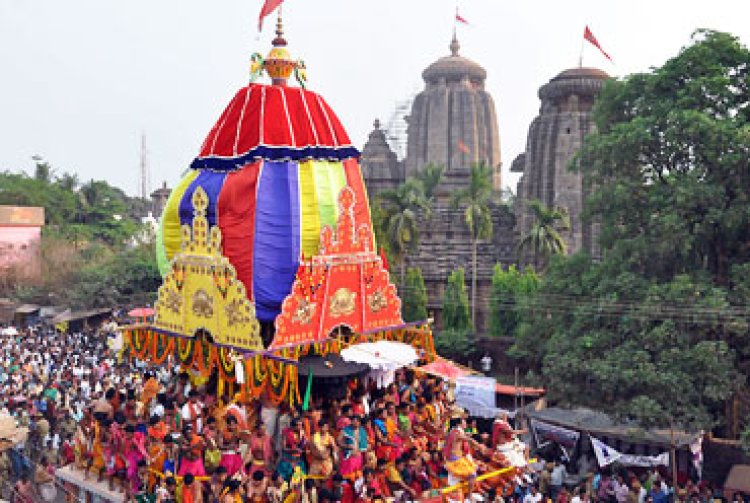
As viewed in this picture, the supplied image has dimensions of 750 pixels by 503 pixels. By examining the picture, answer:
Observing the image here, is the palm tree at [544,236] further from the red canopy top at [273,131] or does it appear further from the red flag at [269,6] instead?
the red flag at [269,6]

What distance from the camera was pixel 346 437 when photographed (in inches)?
433

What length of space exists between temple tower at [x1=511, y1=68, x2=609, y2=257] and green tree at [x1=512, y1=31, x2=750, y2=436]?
60.1 feet

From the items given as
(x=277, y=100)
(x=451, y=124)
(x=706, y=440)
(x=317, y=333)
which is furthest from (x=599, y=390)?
(x=451, y=124)

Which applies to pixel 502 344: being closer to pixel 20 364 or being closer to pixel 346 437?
pixel 20 364

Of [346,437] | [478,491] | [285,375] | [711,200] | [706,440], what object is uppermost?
[711,200]

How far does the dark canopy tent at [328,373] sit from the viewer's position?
11.8 m

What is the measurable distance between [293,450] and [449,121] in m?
50.5

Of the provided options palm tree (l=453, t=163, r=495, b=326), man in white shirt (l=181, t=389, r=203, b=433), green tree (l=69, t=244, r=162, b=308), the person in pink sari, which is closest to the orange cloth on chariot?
man in white shirt (l=181, t=389, r=203, b=433)

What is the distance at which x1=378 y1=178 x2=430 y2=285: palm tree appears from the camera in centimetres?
3350

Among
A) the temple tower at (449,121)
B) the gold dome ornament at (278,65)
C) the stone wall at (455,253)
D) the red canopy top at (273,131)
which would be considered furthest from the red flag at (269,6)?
the temple tower at (449,121)

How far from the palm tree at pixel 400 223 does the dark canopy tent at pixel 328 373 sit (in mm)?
21045

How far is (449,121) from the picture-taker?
59031 mm

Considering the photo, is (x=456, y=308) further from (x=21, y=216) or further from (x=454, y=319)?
(x=21, y=216)

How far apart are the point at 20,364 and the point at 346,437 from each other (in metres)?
18.8
